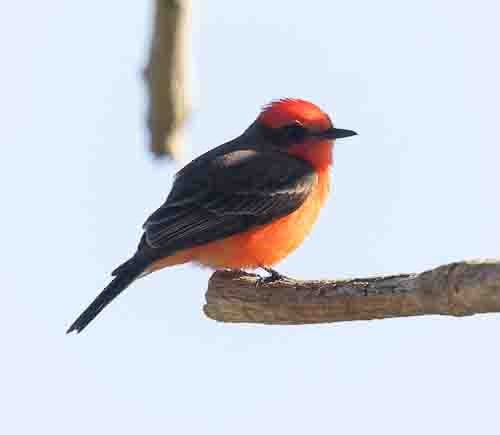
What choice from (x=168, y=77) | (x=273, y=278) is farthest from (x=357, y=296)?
(x=168, y=77)

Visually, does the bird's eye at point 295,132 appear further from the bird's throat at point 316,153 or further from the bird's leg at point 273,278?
the bird's leg at point 273,278

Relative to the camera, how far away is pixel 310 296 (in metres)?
5.96

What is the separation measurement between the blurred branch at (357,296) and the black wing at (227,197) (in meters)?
0.42

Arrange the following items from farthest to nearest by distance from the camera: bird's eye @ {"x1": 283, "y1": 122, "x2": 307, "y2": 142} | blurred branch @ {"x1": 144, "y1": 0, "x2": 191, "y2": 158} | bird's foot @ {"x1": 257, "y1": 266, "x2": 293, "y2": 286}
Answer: bird's eye @ {"x1": 283, "y1": 122, "x2": 307, "y2": 142} → bird's foot @ {"x1": 257, "y1": 266, "x2": 293, "y2": 286} → blurred branch @ {"x1": 144, "y1": 0, "x2": 191, "y2": 158}

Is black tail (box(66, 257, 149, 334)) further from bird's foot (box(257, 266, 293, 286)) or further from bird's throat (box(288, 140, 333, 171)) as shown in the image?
bird's throat (box(288, 140, 333, 171))

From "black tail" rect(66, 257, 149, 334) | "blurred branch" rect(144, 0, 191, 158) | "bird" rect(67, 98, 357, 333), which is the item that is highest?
"blurred branch" rect(144, 0, 191, 158)

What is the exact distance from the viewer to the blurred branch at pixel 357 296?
171 inches

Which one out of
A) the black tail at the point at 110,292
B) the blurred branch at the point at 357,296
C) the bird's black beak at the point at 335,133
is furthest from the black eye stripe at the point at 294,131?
the black tail at the point at 110,292

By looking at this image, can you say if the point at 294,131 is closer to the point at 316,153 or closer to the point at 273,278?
the point at 316,153

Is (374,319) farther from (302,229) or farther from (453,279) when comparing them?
(302,229)

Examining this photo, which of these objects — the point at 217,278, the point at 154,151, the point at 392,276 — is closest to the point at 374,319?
the point at 392,276

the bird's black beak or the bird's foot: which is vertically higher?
the bird's black beak

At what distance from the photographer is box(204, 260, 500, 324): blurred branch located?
4.35 meters

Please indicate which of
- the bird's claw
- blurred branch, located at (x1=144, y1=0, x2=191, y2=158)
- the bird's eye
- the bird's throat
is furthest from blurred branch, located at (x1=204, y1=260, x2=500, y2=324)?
blurred branch, located at (x1=144, y1=0, x2=191, y2=158)
